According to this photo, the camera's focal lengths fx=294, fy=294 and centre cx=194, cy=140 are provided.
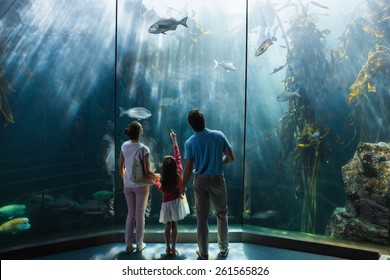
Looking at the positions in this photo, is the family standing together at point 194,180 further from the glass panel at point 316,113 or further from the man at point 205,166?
the glass panel at point 316,113

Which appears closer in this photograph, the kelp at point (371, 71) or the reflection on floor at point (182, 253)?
the reflection on floor at point (182, 253)

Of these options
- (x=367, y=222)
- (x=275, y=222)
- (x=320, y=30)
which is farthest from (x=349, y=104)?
(x=275, y=222)

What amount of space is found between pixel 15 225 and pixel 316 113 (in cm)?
549

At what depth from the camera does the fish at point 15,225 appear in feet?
15.0

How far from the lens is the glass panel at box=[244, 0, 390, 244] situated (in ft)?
17.0

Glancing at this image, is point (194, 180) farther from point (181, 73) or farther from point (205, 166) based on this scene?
point (181, 73)

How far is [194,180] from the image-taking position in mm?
3736

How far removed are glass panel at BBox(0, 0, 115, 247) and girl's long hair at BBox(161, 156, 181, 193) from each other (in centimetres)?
185

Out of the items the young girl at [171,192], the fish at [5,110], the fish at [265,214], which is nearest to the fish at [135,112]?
the young girl at [171,192]

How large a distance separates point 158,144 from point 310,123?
2908 millimetres

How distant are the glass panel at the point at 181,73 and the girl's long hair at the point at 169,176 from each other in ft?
5.50

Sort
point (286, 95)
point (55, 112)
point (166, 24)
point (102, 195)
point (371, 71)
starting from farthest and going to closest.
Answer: point (286, 95) → point (371, 71) → point (102, 195) → point (55, 112) → point (166, 24)

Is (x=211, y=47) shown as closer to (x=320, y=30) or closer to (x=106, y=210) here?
(x=320, y=30)

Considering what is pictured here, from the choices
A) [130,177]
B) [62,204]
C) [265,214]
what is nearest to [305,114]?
[265,214]
